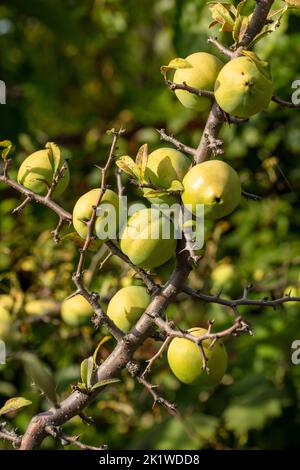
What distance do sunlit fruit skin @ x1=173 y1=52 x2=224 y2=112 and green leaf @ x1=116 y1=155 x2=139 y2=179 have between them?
0.49 feet

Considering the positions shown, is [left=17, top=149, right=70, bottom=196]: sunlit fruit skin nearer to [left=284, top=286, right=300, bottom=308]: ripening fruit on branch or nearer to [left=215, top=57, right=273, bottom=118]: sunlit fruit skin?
[left=215, top=57, right=273, bottom=118]: sunlit fruit skin

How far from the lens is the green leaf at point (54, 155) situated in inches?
47.1

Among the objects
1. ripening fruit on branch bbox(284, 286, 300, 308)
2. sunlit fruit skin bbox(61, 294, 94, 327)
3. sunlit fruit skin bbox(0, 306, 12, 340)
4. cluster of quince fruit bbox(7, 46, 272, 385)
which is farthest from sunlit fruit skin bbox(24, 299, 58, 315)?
cluster of quince fruit bbox(7, 46, 272, 385)

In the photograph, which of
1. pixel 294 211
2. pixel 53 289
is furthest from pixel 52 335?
pixel 294 211

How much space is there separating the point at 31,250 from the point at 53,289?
0.19 meters

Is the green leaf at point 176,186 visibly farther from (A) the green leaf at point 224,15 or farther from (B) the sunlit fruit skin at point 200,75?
(A) the green leaf at point 224,15

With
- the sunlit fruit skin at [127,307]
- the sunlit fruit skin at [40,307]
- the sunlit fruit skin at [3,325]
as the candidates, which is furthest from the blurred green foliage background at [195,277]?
the sunlit fruit skin at [127,307]

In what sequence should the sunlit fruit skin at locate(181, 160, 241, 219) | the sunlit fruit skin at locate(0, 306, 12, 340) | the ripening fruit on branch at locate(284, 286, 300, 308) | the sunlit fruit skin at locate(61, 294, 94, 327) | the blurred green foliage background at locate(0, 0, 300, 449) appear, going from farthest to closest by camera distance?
the blurred green foliage background at locate(0, 0, 300, 449), the ripening fruit on branch at locate(284, 286, 300, 308), the sunlit fruit skin at locate(61, 294, 94, 327), the sunlit fruit skin at locate(0, 306, 12, 340), the sunlit fruit skin at locate(181, 160, 241, 219)

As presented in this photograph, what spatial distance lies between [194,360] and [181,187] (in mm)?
278

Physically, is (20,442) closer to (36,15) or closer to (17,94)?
(36,15)

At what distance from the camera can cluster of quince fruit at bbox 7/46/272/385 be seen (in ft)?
3.45

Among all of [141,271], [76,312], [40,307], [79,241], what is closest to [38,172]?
[79,241]

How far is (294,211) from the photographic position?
8.12 ft

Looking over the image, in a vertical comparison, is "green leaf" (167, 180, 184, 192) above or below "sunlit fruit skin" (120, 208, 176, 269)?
above
